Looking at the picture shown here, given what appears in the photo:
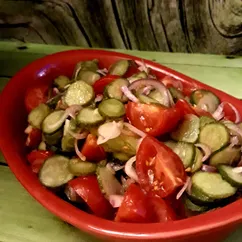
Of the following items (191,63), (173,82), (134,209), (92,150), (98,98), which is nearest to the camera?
(134,209)

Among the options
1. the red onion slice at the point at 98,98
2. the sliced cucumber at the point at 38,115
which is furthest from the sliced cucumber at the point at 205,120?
the sliced cucumber at the point at 38,115

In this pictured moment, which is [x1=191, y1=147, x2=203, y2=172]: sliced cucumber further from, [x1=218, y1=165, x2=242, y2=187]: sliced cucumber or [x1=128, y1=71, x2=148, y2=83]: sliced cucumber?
[x1=128, y1=71, x2=148, y2=83]: sliced cucumber

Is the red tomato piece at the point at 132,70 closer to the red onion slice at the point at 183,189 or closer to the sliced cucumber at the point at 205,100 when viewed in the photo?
the sliced cucumber at the point at 205,100

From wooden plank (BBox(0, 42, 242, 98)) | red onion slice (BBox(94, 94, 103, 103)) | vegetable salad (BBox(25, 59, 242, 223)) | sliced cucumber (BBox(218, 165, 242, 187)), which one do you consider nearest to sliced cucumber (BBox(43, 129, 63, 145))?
vegetable salad (BBox(25, 59, 242, 223))

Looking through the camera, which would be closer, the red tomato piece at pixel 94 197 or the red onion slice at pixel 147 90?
the red tomato piece at pixel 94 197

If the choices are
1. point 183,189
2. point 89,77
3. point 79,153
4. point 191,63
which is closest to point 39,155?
point 79,153

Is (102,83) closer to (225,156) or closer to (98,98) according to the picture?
(98,98)

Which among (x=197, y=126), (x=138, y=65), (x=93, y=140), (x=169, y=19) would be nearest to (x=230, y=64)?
(x=169, y=19)
